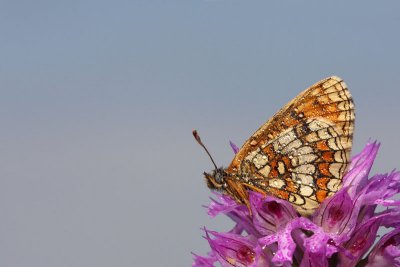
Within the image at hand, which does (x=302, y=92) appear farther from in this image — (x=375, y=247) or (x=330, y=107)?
(x=375, y=247)

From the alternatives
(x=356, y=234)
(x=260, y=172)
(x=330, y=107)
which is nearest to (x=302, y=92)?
(x=330, y=107)

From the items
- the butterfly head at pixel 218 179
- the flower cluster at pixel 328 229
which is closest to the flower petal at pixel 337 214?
the flower cluster at pixel 328 229

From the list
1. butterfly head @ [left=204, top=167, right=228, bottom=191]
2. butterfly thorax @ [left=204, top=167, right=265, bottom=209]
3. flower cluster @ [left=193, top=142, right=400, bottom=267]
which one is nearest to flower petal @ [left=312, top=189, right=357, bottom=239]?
flower cluster @ [left=193, top=142, right=400, bottom=267]

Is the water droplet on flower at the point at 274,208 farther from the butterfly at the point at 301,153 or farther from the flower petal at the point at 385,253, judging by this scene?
the flower petal at the point at 385,253

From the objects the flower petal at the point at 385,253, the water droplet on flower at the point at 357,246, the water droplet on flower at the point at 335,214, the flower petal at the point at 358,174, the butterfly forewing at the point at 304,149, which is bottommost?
the flower petal at the point at 385,253

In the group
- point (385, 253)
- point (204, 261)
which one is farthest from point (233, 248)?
point (385, 253)

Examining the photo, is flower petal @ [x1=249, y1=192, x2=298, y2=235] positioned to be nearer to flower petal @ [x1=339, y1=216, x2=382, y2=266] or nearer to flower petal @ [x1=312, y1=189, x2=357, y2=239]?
flower petal @ [x1=312, y1=189, x2=357, y2=239]

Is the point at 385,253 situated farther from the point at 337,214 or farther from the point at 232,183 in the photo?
the point at 232,183
